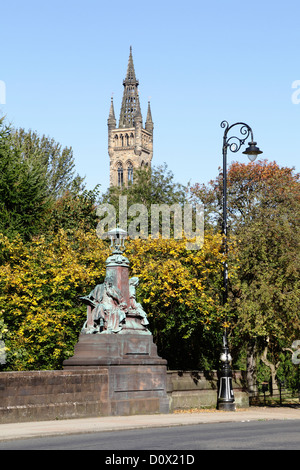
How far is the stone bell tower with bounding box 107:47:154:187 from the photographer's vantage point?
522 ft

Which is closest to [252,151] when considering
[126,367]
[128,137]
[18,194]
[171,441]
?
[126,367]

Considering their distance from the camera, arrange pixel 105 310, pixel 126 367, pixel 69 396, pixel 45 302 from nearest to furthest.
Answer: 1. pixel 69 396
2. pixel 126 367
3. pixel 105 310
4. pixel 45 302

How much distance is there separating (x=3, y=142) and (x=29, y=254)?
9.68m

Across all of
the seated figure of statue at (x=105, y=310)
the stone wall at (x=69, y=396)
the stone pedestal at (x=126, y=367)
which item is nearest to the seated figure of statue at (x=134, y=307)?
the seated figure of statue at (x=105, y=310)

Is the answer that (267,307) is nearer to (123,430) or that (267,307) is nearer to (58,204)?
(123,430)

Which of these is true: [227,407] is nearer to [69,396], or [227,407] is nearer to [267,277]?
[267,277]

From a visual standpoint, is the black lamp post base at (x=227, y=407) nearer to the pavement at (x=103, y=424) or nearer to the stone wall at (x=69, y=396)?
the stone wall at (x=69, y=396)

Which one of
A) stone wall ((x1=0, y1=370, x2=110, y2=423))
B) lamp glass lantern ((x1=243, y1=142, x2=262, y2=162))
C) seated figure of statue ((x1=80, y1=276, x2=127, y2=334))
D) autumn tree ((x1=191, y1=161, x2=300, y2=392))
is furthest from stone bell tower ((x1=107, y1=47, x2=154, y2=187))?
stone wall ((x1=0, y1=370, x2=110, y2=423))

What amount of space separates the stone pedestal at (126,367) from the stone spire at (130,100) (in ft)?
445

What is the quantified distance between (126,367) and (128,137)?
138 m

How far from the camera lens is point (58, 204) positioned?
5856cm

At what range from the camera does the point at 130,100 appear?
530ft

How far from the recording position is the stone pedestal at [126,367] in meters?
25.0

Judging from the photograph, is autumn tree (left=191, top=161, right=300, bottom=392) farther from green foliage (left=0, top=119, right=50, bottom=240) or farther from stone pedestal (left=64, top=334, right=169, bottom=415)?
green foliage (left=0, top=119, right=50, bottom=240)
